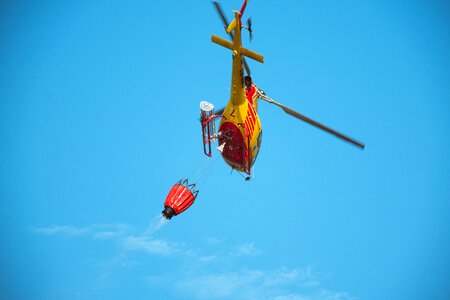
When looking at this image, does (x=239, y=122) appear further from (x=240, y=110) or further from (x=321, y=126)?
(x=321, y=126)

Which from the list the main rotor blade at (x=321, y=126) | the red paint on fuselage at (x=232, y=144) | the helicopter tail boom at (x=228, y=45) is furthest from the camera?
the red paint on fuselage at (x=232, y=144)

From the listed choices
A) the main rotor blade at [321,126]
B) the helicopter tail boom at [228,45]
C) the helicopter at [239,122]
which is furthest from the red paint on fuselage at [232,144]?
the helicopter tail boom at [228,45]

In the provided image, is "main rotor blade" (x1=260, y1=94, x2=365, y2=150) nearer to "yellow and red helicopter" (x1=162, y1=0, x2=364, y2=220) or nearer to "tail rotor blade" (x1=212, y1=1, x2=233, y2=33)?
"yellow and red helicopter" (x1=162, y1=0, x2=364, y2=220)

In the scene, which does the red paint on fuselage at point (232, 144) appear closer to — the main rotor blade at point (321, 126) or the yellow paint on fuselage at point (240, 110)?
the yellow paint on fuselage at point (240, 110)

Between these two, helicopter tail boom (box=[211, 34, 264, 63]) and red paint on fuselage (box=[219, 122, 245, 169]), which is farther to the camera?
red paint on fuselage (box=[219, 122, 245, 169])

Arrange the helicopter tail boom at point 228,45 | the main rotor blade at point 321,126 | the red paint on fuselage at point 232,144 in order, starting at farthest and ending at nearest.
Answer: the red paint on fuselage at point 232,144, the main rotor blade at point 321,126, the helicopter tail boom at point 228,45

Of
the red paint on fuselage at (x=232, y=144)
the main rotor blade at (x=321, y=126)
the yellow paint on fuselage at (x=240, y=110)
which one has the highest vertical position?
the main rotor blade at (x=321, y=126)

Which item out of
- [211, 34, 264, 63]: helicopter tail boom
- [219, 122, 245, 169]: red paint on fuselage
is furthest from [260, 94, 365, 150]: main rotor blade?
[211, 34, 264, 63]: helicopter tail boom

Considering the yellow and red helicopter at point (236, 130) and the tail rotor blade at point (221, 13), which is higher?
the tail rotor blade at point (221, 13)

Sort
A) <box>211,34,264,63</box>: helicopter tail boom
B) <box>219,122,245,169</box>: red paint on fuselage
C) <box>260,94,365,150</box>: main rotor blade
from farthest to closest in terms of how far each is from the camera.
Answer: <box>219,122,245,169</box>: red paint on fuselage
<box>260,94,365,150</box>: main rotor blade
<box>211,34,264,63</box>: helicopter tail boom

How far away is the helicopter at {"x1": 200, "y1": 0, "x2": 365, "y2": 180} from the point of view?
3912 centimetres

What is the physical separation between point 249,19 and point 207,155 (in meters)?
9.91

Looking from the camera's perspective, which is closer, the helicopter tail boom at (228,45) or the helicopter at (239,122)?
the helicopter tail boom at (228,45)

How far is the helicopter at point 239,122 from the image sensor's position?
39.1 metres
